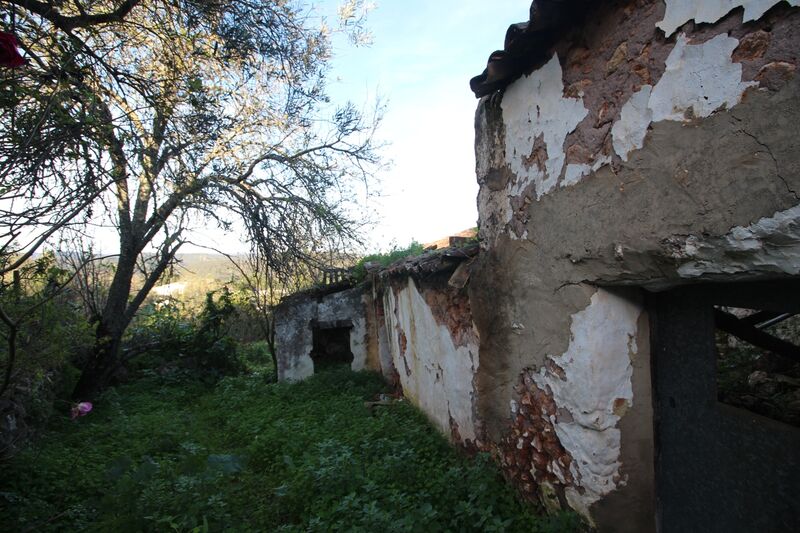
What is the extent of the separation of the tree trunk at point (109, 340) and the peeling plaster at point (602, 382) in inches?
310

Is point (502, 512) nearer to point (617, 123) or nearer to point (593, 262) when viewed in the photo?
point (593, 262)

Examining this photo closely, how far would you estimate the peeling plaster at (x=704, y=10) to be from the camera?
50.8 inches

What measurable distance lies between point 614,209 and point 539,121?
0.74m

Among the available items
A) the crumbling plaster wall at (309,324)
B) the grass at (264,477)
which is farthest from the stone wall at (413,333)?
the grass at (264,477)

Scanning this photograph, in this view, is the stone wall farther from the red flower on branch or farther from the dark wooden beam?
the red flower on branch

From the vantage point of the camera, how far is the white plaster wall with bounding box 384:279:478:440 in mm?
3432

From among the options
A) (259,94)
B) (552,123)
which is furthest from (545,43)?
(259,94)

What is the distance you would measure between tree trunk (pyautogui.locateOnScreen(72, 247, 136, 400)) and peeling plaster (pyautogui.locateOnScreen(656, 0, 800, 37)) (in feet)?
27.4

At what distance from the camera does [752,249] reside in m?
1.37

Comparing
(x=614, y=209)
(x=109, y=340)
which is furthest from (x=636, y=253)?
(x=109, y=340)

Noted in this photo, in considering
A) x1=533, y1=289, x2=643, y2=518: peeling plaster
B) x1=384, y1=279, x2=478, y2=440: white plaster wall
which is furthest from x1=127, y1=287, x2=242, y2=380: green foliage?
x1=533, y1=289, x2=643, y2=518: peeling plaster

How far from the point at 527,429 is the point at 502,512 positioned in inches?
21.0

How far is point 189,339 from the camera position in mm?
9484

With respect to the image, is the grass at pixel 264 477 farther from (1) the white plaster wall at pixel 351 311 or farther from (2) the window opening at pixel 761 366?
(1) the white plaster wall at pixel 351 311
